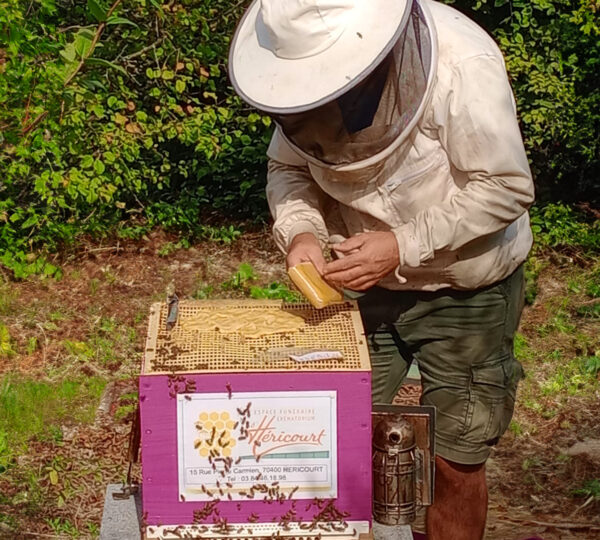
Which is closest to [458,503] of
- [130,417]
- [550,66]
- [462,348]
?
[462,348]

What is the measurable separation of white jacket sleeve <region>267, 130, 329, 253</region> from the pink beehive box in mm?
507

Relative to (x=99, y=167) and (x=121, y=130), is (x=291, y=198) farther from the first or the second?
(x=121, y=130)

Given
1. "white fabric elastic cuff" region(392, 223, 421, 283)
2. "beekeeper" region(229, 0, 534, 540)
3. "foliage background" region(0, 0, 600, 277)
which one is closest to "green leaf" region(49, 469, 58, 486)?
"beekeeper" region(229, 0, 534, 540)

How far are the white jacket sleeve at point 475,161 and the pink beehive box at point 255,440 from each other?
14.9 inches

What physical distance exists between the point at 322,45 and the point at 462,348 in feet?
3.37

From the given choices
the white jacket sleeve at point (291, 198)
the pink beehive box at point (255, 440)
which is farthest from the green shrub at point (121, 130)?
the pink beehive box at point (255, 440)

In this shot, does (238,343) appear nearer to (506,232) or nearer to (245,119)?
(506,232)

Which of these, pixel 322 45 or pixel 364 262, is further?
pixel 364 262

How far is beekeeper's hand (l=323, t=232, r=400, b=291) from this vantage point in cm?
253

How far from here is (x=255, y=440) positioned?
226 centimetres

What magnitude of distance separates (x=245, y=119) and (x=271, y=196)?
9.97 feet

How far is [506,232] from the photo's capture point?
9.20ft

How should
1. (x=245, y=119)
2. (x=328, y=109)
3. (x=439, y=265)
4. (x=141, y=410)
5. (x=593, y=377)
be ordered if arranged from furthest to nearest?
1. (x=245, y=119)
2. (x=593, y=377)
3. (x=439, y=265)
4. (x=328, y=109)
5. (x=141, y=410)

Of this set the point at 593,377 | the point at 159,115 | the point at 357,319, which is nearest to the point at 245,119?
the point at 159,115
